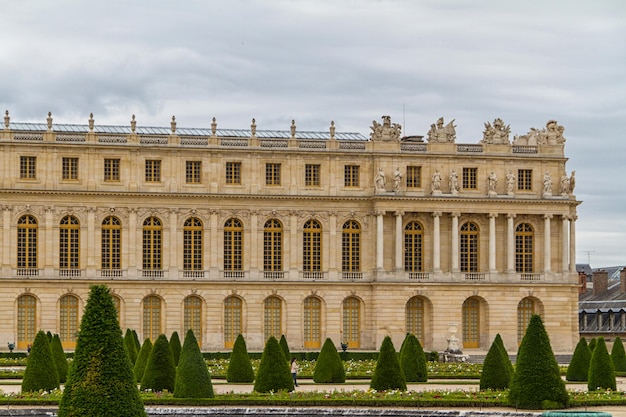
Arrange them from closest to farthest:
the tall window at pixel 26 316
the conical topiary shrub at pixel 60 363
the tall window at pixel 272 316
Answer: the conical topiary shrub at pixel 60 363
the tall window at pixel 26 316
the tall window at pixel 272 316

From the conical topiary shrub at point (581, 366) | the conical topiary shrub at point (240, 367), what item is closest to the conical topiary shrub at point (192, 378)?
the conical topiary shrub at point (240, 367)

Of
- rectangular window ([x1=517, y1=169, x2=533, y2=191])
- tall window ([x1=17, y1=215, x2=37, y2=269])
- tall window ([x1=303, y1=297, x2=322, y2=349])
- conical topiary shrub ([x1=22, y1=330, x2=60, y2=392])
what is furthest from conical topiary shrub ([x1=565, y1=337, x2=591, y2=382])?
tall window ([x1=17, y1=215, x2=37, y2=269])

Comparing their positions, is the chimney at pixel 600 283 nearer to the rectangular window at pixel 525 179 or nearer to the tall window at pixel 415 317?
the rectangular window at pixel 525 179

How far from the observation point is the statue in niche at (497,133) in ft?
249

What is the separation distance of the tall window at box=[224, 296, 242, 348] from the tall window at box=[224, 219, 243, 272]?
1681 mm

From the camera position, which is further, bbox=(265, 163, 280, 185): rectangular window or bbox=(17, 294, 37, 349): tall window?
bbox=(265, 163, 280, 185): rectangular window

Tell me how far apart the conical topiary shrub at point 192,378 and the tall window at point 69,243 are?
31.8 metres

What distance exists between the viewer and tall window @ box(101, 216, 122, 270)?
71.9 m

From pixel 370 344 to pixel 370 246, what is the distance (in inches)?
201

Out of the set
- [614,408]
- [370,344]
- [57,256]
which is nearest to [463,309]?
[370,344]

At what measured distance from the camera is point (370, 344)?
7369cm

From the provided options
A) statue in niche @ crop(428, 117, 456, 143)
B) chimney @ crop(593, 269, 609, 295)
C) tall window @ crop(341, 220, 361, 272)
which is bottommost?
chimney @ crop(593, 269, 609, 295)

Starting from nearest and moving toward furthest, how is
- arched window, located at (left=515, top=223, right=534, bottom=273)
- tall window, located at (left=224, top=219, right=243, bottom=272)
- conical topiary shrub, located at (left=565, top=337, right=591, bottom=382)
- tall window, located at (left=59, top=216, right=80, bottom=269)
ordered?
conical topiary shrub, located at (left=565, top=337, right=591, bottom=382), tall window, located at (left=59, top=216, right=80, bottom=269), tall window, located at (left=224, top=219, right=243, bottom=272), arched window, located at (left=515, top=223, right=534, bottom=273)

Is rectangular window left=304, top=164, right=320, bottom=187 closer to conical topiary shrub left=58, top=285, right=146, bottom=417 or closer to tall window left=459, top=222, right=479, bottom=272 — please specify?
tall window left=459, top=222, right=479, bottom=272
